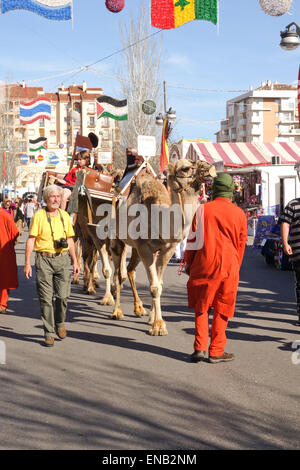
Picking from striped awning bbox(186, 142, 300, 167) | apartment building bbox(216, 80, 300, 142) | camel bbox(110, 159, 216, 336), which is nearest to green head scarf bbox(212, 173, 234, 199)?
camel bbox(110, 159, 216, 336)

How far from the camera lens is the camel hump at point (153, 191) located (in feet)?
28.4

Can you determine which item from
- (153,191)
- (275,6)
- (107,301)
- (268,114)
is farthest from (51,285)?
(268,114)

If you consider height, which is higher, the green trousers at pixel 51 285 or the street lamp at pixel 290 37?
the street lamp at pixel 290 37

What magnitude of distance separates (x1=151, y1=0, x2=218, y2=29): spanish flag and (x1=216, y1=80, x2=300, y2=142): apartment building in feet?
373

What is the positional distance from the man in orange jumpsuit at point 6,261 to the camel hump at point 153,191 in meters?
2.51

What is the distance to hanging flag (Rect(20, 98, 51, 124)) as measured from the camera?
2920cm

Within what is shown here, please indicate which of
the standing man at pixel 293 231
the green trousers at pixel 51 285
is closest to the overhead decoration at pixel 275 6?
the standing man at pixel 293 231

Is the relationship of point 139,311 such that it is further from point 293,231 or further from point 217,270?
point 217,270

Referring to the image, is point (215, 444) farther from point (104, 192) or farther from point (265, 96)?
point (265, 96)

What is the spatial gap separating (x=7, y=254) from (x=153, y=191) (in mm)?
2868

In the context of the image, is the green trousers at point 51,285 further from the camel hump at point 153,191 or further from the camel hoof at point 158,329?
the camel hump at point 153,191

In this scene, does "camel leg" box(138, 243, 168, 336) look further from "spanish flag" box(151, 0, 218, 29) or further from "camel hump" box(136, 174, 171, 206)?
"spanish flag" box(151, 0, 218, 29)

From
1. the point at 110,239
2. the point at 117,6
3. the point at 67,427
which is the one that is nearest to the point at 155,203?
the point at 110,239

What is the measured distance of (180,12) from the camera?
1234 centimetres
